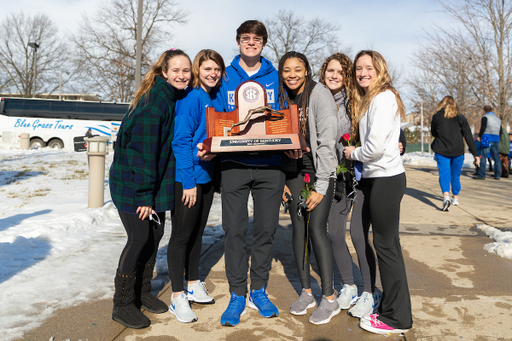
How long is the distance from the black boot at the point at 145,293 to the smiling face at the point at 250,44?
184cm

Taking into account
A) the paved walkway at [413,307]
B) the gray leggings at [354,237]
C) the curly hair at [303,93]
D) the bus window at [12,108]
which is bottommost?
the paved walkway at [413,307]

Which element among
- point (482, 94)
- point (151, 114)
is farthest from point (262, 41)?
point (482, 94)

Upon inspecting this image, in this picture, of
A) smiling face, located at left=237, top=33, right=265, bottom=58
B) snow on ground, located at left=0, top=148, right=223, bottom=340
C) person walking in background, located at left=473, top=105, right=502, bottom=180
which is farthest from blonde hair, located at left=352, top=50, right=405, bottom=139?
person walking in background, located at left=473, top=105, right=502, bottom=180

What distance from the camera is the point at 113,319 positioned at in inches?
106

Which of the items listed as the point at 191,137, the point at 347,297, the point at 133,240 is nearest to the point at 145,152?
the point at 191,137

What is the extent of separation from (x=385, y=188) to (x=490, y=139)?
11.5 meters

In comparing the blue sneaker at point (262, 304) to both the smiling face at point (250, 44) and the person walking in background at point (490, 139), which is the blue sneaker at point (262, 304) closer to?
the smiling face at point (250, 44)

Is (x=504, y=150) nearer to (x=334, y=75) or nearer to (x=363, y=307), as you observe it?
(x=334, y=75)

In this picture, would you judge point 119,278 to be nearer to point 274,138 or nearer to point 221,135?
point 221,135

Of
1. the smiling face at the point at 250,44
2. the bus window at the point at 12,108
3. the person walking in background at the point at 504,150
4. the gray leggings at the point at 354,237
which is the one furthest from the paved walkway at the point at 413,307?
the bus window at the point at 12,108

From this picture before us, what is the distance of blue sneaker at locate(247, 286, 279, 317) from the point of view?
9.28ft

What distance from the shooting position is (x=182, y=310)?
279cm

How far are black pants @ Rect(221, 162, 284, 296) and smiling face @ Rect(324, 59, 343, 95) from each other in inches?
34.2

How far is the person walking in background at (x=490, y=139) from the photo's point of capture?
11.7 meters
